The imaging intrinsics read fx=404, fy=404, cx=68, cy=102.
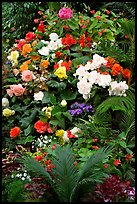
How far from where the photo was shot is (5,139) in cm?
395

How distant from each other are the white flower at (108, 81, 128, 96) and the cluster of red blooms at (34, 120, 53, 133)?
2.17 feet

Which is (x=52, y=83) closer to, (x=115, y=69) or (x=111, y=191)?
(x=115, y=69)

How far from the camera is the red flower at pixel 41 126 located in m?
3.80

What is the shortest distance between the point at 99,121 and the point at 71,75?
78 centimetres

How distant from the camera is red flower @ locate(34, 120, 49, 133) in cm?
380

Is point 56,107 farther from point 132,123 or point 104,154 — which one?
point 104,154

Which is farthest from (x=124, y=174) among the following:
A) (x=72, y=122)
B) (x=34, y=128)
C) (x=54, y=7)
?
(x=54, y=7)

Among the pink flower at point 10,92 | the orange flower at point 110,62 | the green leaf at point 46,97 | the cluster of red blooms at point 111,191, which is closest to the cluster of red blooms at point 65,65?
the green leaf at point 46,97

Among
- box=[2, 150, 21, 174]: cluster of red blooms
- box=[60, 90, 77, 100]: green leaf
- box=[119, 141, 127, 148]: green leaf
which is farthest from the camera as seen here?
box=[60, 90, 77, 100]: green leaf

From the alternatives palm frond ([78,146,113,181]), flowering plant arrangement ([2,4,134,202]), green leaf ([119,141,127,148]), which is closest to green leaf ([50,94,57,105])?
flowering plant arrangement ([2,4,134,202])

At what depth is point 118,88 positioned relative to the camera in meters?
3.72

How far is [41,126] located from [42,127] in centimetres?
2

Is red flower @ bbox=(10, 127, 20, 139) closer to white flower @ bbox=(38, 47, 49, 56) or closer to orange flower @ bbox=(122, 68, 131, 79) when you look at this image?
white flower @ bbox=(38, 47, 49, 56)

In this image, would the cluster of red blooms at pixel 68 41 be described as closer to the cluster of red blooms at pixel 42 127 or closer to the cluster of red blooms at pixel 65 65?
the cluster of red blooms at pixel 65 65
